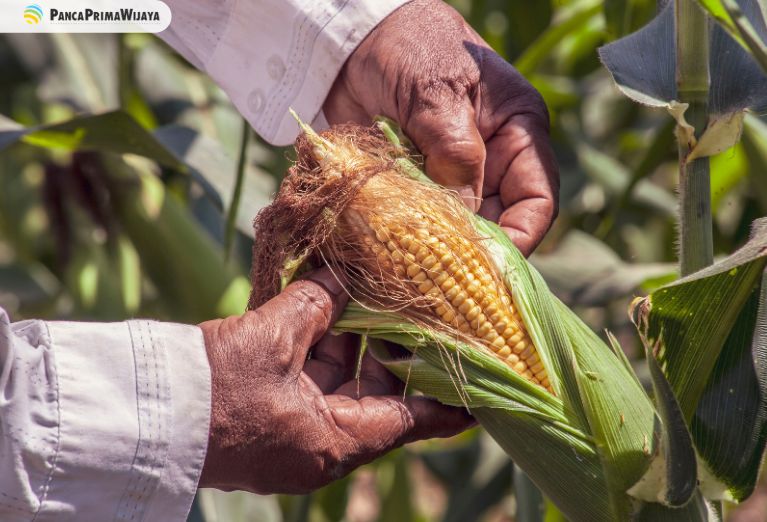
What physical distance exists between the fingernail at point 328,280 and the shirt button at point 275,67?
0.55m

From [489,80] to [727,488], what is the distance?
67cm

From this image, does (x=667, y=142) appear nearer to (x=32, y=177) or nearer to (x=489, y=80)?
(x=489, y=80)

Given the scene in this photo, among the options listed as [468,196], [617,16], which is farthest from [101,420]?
[617,16]

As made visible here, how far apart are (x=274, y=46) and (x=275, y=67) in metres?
0.04

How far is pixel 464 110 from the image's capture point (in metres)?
1.41

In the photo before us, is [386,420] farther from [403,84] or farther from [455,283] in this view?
[403,84]

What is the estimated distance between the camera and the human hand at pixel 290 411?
1.14 metres

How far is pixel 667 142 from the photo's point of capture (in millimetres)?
2119

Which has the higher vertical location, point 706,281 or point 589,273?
point 706,281

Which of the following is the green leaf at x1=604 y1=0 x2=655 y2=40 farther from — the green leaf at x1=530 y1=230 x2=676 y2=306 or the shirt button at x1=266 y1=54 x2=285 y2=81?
the shirt button at x1=266 y1=54 x2=285 y2=81

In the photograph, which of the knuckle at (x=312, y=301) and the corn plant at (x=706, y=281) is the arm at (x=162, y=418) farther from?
the corn plant at (x=706, y=281)

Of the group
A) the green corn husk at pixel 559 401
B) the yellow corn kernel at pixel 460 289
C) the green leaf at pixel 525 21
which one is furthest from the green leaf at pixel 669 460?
the green leaf at pixel 525 21

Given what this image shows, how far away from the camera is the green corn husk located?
3.88 feet

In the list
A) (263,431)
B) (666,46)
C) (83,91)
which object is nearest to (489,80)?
(666,46)
